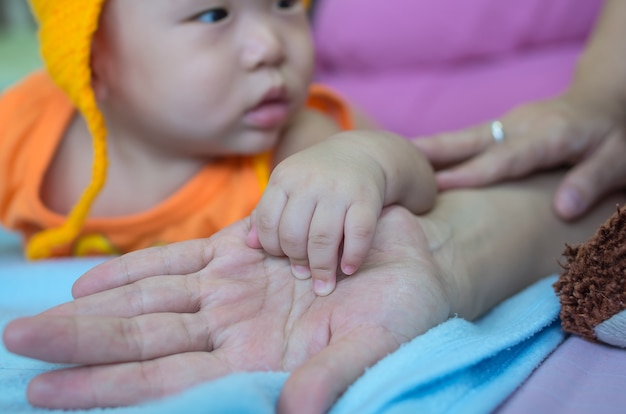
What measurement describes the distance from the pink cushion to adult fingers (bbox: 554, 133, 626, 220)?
0.35m

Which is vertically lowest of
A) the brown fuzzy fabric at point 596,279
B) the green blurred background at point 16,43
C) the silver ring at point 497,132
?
the green blurred background at point 16,43

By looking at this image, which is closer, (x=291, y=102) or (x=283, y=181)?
(x=283, y=181)

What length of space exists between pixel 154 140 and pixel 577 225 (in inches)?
26.5

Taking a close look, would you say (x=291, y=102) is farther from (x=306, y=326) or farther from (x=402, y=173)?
(x=306, y=326)

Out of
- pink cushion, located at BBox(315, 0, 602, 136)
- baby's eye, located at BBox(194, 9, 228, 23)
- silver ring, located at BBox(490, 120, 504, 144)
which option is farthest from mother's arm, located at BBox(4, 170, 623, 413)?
pink cushion, located at BBox(315, 0, 602, 136)

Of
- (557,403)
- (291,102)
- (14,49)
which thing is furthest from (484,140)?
(14,49)

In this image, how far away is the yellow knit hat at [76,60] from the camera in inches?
38.5

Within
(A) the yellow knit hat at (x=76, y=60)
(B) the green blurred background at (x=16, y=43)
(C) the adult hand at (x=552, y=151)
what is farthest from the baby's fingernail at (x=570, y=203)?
(B) the green blurred background at (x=16, y=43)

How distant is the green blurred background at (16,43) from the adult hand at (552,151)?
1411 millimetres

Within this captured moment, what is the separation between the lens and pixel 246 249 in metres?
0.74

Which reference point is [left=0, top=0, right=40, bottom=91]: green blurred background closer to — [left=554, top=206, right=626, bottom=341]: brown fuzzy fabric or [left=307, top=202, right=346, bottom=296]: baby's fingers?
[left=307, top=202, right=346, bottom=296]: baby's fingers

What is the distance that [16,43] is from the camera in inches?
102

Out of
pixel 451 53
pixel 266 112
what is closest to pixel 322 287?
pixel 266 112

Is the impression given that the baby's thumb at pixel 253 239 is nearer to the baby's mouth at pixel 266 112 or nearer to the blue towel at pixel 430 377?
the blue towel at pixel 430 377
